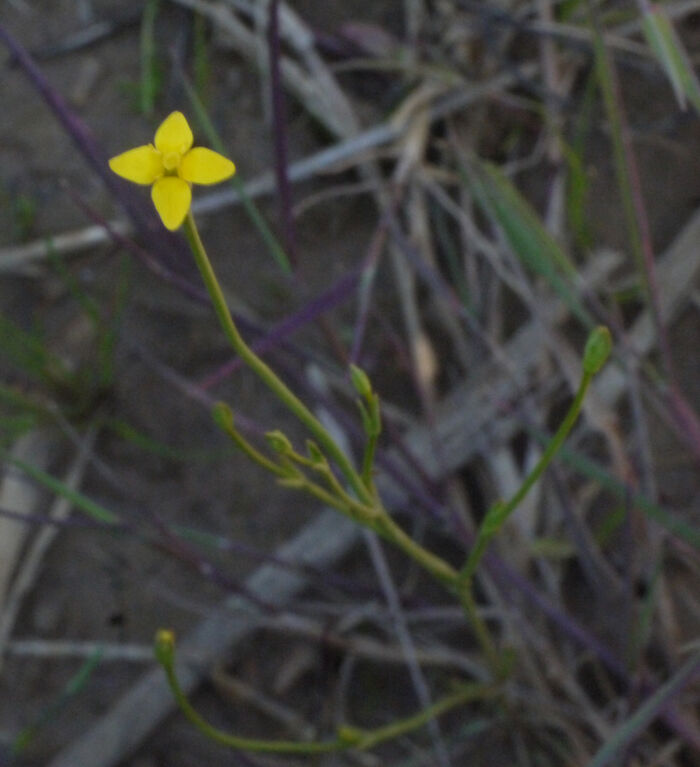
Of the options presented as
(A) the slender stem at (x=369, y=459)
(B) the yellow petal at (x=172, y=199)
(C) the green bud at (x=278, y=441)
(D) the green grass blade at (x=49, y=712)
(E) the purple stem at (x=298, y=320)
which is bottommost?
(D) the green grass blade at (x=49, y=712)

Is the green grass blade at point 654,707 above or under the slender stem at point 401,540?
under

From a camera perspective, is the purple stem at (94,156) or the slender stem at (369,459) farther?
the purple stem at (94,156)

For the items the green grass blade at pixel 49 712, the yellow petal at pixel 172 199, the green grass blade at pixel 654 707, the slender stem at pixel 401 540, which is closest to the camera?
the yellow petal at pixel 172 199

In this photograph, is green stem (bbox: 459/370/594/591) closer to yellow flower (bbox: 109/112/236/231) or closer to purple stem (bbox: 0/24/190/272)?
yellow flower (bbox: 109/112/236/231)

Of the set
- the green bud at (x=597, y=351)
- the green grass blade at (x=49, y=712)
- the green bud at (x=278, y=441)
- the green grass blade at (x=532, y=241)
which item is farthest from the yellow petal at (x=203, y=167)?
the green grass blade at (x=49, y=712)

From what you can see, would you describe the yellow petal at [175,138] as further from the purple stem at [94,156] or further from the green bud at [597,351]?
the purple stem at [94,156]

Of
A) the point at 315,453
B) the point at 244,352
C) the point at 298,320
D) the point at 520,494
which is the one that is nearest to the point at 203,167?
the point at 244,352

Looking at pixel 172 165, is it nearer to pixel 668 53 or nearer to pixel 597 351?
pixel 597 351

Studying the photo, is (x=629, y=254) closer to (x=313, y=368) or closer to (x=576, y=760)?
(x=313, y=368)
